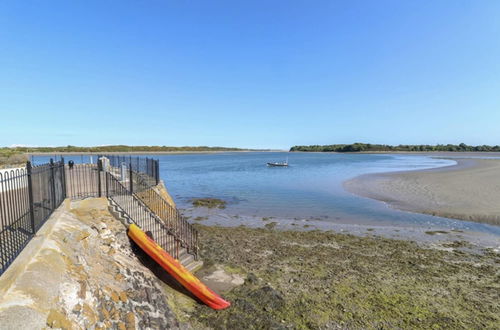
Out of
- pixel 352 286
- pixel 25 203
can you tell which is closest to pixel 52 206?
pixel 25 203

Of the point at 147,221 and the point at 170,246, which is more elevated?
the point at 147,221

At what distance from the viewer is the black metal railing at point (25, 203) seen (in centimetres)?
489

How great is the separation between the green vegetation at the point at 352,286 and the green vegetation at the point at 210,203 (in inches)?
369

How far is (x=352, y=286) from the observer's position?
26.6ft

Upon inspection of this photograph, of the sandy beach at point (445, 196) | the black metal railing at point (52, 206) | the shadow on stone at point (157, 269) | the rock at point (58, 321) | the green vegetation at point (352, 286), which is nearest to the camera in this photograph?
the rock at point (58, 321)

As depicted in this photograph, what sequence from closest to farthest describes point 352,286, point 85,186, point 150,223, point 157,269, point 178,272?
point 178,272 < point 157,269 < point 352,286 < point 150,223 < point 85,186

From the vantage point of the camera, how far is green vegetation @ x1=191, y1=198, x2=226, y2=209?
71.4 ft

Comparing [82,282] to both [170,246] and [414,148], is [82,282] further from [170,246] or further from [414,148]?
[414,148]

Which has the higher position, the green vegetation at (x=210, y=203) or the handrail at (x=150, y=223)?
the handrail at (x=150, y=223)

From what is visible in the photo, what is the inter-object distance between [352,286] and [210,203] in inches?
632

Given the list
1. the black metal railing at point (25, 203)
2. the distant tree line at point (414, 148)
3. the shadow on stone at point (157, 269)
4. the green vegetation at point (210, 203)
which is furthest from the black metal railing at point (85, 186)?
the distant tree line at point (414, 148)

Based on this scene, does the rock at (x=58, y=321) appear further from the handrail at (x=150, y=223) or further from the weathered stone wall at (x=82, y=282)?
the handrail at (x=150, y=223)

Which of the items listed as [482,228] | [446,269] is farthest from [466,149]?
[446,269]

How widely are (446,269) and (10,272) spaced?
12.3m
